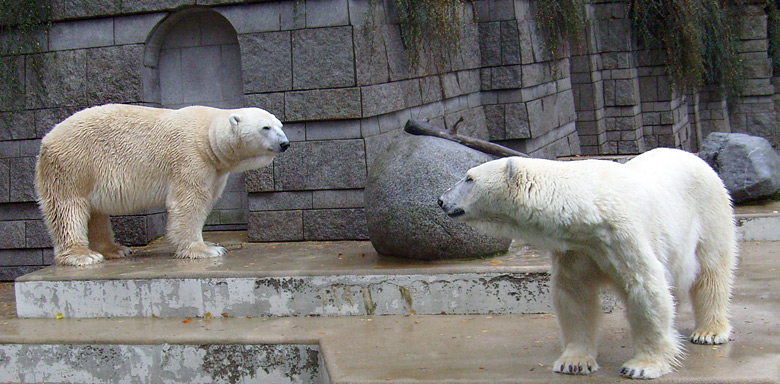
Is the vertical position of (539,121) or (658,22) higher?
(658,22)

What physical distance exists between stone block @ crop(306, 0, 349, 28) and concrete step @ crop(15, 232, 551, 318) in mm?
2066

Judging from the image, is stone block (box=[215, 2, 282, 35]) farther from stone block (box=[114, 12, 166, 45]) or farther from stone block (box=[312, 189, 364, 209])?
stone block (box=[312, 189, 364, 209])

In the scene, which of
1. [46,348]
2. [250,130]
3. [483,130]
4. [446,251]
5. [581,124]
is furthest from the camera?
[581,124]

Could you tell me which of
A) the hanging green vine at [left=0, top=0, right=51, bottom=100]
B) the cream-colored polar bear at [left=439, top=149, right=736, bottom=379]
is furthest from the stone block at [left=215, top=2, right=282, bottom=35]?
the cream-colored polar bear at [left=439, top=149, right=736, bottom=379]

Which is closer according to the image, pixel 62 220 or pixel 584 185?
pixel 584 185

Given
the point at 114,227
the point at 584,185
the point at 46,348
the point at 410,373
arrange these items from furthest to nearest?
1. the point at 114,227
2. the point at 46,348
3. the point at 410,373
4. the point at 584,185

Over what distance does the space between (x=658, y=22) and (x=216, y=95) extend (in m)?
→ 7.59

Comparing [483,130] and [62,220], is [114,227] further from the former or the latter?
[483,130]

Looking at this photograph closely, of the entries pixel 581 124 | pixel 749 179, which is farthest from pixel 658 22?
pixel 749 179

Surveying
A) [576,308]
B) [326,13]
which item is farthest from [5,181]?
[576,308]

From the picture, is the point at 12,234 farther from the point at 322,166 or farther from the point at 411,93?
the point at 411,93

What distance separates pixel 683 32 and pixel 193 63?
7.63m

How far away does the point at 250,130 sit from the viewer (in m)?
5.82

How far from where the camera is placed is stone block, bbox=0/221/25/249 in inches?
291
